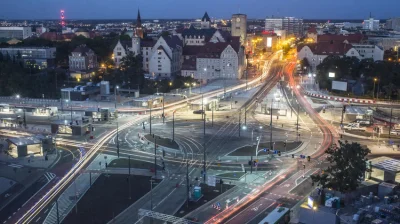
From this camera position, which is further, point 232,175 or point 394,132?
point 394,132

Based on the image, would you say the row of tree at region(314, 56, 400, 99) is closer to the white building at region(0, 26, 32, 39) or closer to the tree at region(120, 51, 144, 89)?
the tree at region(120, 51, 144, 89)

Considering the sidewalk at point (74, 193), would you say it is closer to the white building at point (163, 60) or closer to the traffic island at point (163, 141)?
the traffic island at point (163, 141)

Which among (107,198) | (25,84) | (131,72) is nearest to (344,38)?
(131,72)

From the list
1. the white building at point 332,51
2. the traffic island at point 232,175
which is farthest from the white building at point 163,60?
the traffic island at point 232,175

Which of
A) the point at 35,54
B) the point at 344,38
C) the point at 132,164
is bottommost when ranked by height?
the point at 132,164

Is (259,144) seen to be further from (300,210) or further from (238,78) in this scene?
(238,78)

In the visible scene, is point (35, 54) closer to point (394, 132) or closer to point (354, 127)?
point (354, 127)
